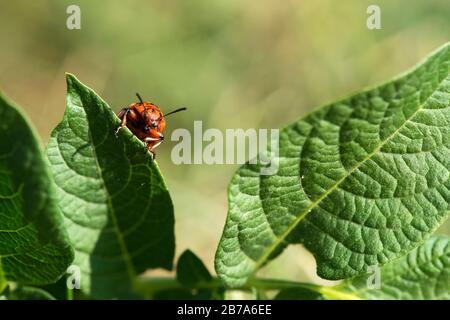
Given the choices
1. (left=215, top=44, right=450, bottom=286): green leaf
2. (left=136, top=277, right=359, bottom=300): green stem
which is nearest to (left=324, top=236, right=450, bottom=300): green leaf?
(left=136, top=277, right=359, bottom=300): green stem

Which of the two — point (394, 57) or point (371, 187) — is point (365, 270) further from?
point (394, 57)

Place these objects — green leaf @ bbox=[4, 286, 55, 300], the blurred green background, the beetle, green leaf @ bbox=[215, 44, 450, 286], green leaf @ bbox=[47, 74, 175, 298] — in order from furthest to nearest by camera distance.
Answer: the blurred green background → the beetle → green leaf @ bbox=[4, 286, 55, 300] → green leaf @ bbox=[47, 74, 175, 298] → green leaf @ bbox=[215, 44, 450, 286]

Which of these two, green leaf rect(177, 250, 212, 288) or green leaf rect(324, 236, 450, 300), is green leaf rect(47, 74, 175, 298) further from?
green leaf rect(324, 236, 450, 300)

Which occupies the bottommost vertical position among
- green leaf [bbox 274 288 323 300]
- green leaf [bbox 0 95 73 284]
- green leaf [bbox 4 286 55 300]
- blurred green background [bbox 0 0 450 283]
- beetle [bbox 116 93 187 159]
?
green leaf [bbox 274 288 323 300]

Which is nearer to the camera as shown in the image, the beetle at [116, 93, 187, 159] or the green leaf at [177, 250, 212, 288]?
the green leaf at [177, 250, 212, 288]

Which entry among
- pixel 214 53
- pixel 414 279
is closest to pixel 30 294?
pixel 414 279
